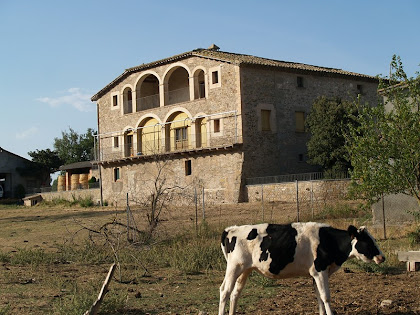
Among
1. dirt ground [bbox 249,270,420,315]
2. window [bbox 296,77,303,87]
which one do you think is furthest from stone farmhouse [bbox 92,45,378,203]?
dirt ground [bbox 249,270,420,315]

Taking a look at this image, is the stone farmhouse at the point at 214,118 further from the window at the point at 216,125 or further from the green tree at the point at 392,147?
the green tree at the point at 392,147

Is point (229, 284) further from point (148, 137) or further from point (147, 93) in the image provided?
point (147, 93)

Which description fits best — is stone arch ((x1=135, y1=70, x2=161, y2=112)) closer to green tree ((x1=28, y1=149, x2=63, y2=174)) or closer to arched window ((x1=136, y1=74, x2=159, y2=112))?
arched window ((x1=136, y1=74, x2=159, y2=112))

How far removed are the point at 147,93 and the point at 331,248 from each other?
43.1 m

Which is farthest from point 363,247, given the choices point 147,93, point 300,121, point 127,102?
point 147,93

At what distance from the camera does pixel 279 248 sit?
29.7 ft

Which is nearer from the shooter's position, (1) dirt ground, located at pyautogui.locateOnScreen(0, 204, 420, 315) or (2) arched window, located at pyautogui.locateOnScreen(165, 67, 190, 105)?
(1) dirt ground, located at pyautogui.locateOnScreen(0, 204, 420, 315)

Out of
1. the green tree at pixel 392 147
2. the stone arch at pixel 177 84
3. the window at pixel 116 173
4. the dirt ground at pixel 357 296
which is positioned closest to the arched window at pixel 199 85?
the stone arch at pixel 177 84

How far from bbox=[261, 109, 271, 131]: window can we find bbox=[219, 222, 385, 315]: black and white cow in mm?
32736

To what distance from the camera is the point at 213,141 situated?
4266cm

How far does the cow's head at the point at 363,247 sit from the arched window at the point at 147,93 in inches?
1591

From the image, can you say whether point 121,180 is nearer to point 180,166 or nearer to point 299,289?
point 180,166

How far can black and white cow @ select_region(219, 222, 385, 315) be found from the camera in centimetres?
898

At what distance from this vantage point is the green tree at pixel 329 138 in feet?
127
